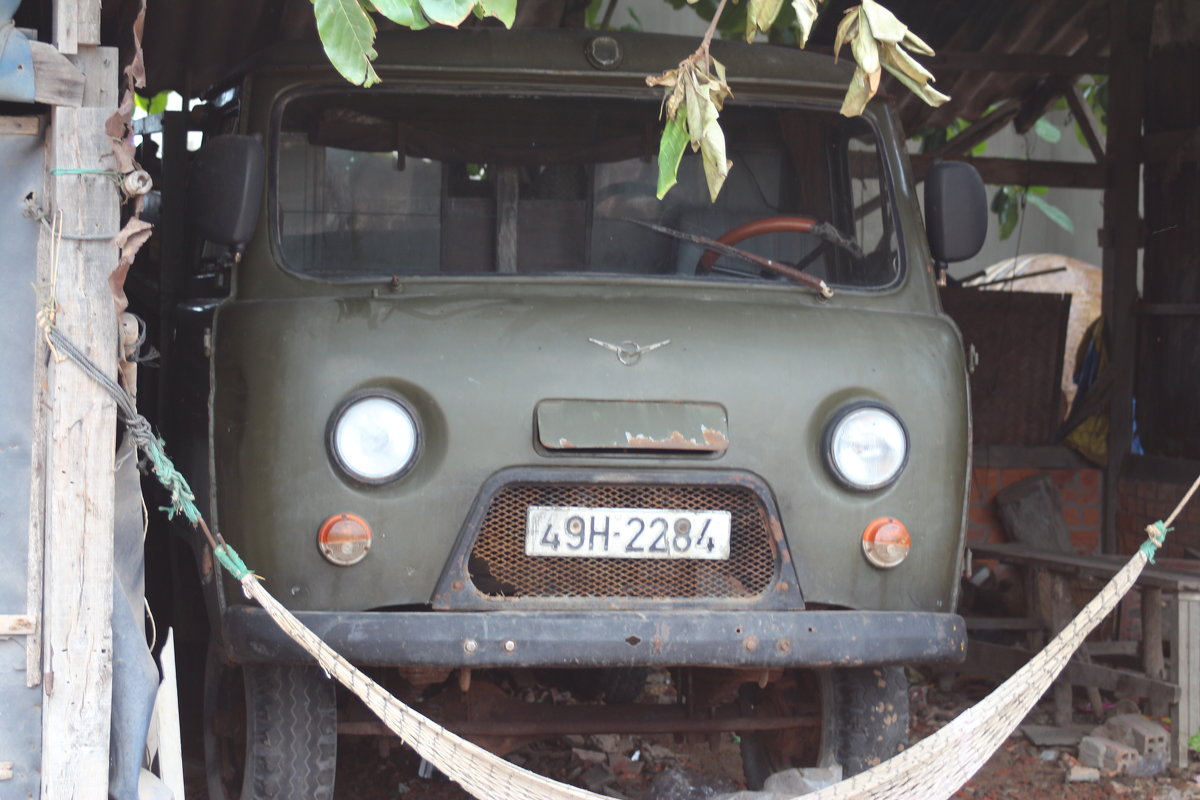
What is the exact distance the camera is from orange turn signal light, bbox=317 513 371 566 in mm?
3287

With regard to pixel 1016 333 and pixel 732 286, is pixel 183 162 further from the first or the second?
pixel 1016 333

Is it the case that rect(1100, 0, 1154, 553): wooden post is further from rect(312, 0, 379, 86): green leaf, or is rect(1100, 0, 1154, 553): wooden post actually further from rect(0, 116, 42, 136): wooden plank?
rect(0, 116, 42, 136): wooden plank

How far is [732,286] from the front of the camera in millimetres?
3795

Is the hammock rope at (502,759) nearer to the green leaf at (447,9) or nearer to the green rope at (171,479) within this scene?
the green rope at (171,479)

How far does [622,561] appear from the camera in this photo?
11.2ft

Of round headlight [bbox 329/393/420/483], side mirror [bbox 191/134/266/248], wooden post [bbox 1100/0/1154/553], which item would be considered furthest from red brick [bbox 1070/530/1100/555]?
side mirror [bbox 191/134/266/248]

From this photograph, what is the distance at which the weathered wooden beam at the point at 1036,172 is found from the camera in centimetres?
769

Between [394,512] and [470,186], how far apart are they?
3.41ft

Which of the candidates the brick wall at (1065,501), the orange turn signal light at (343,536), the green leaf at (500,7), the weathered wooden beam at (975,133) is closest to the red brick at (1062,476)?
the brick wall at (1065,501)

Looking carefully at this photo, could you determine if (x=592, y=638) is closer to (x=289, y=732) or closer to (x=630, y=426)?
(x=630, y=426)

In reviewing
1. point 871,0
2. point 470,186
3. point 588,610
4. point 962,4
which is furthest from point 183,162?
point 962,4

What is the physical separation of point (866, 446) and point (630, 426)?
0.58 metres

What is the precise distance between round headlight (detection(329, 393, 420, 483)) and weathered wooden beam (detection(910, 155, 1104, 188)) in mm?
5015

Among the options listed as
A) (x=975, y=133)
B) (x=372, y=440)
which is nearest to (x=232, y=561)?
(x=372, y=440)
